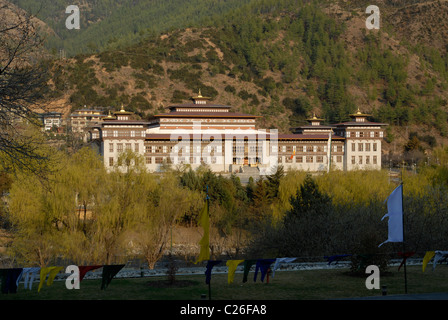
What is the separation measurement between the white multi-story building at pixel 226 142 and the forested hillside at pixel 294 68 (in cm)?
1831

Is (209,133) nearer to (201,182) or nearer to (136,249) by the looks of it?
(201,182)

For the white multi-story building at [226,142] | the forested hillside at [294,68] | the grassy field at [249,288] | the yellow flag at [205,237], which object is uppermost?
the forested hillside at [294,68]

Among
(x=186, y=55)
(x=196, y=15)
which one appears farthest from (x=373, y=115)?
(x=196, y=15)

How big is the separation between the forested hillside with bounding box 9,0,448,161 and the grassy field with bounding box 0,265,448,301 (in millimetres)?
70190

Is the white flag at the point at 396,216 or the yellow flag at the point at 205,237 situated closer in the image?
the yellow flag at the point at 205,237

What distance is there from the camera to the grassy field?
15438 mm

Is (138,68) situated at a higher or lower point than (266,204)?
higher

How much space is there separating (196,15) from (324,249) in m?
165

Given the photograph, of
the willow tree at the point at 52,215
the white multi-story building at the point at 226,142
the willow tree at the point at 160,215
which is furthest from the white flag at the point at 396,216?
the white multi-story building at the point at 226,142

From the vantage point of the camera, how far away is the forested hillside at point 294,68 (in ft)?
350

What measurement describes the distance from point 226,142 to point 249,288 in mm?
49917

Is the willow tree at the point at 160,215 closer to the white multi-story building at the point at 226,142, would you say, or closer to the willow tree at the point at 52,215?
the willow tree at the point at 52,215

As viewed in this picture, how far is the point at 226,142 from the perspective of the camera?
2603 inches

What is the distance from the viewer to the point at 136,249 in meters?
Result: 34.8
